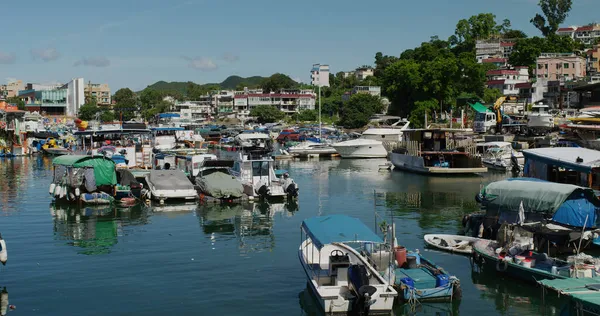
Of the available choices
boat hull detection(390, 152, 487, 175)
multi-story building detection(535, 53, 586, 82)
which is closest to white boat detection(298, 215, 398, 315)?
boat hull detection(390, 152, 487, 175)

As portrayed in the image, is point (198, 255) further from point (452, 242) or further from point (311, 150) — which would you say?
point (311, 150)

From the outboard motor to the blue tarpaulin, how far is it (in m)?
1.14

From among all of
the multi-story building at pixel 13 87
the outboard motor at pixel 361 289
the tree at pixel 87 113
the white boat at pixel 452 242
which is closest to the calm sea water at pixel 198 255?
the white boat at pixel 452 242

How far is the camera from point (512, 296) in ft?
63.6

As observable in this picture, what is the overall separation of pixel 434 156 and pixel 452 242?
26336mm

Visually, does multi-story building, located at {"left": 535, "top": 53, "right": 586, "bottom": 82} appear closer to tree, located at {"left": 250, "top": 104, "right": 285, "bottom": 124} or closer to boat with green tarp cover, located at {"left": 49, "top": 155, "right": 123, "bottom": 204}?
tree, located at {"left": 250, "top": 104, "right": 285, "bottom": 124}

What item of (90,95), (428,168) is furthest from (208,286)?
(90,95)

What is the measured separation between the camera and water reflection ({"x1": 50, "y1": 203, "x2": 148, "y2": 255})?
26.9 m

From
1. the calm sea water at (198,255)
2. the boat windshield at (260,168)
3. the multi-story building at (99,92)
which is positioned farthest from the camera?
the multi-story building at (99,92)

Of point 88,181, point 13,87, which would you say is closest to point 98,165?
point 88,181

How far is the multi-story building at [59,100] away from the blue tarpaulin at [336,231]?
13460cm

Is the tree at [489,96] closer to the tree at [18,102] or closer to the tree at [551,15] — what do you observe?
the tree at [551,15]

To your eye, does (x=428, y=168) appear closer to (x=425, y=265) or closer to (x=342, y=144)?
(x=342, y=144)

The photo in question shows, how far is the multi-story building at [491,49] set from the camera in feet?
424
